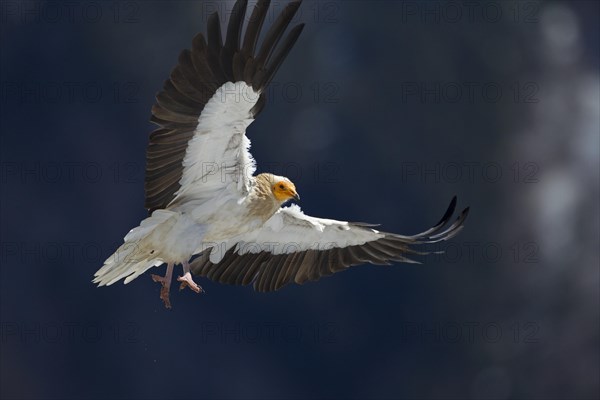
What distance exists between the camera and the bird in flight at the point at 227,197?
18.1ft

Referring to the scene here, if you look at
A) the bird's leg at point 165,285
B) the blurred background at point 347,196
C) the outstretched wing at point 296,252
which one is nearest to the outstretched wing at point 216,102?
the bird's leg at point 165,285

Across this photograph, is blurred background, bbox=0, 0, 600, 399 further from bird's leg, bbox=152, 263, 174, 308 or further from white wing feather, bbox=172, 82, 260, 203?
white wing feather, bbox=172, 82, 260, 203

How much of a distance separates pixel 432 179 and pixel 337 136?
1016 mm

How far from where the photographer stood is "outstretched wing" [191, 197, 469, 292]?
6762 mm

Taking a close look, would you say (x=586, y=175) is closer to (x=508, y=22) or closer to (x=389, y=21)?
(x=508, y=22)

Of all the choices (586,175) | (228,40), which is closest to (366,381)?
(586,175)

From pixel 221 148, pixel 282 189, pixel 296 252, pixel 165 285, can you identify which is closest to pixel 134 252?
pixel 165 285

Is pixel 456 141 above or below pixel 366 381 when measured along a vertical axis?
above

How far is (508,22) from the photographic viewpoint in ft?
35.5

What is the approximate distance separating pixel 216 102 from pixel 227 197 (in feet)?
2.27

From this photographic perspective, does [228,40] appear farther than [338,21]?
No

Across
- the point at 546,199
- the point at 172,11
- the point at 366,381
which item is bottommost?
the point at 366,381

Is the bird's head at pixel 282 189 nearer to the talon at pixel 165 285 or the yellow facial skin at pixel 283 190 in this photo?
the yellow facial skin at pixel 283 190

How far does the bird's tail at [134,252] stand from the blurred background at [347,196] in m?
3.77
